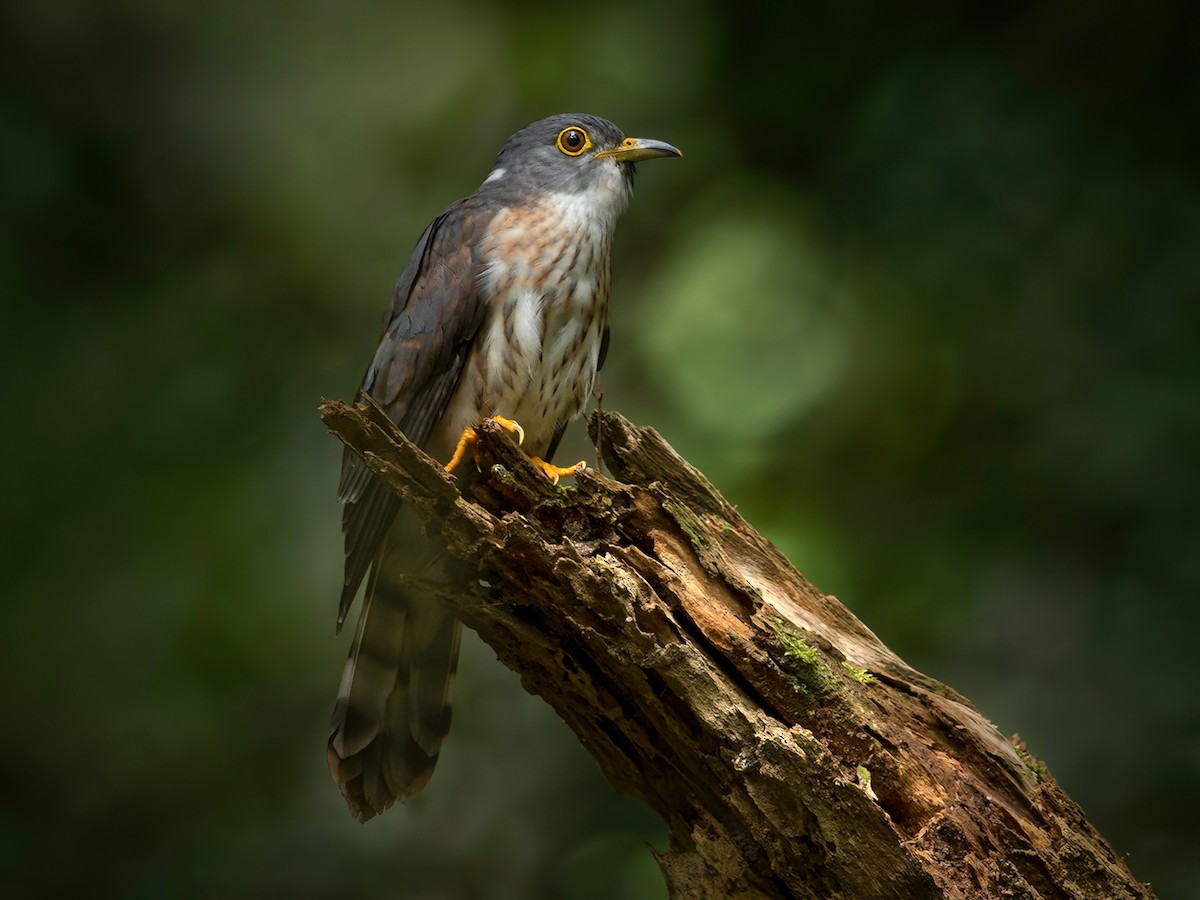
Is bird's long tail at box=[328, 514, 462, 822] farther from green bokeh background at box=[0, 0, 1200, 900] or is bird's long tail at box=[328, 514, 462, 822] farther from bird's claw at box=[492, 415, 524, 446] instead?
green bokeh background at box=[0, 0, 1200, 900]

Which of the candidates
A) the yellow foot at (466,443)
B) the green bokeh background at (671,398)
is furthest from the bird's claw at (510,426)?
the green bokeh background at (671,398)

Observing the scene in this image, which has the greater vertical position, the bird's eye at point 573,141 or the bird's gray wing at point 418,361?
the bird's eye at point 573,141

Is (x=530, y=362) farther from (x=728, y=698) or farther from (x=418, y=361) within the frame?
(x=728, y=698)

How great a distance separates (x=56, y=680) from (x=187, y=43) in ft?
8.83

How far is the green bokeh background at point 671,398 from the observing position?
368 centimetres

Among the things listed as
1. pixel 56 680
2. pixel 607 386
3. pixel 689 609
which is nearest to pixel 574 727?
pixel 689 609

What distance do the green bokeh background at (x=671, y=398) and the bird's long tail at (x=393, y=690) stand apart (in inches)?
35.8

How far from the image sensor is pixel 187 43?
178 inches

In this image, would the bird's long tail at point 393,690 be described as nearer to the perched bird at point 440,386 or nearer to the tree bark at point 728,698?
the perched bird at point 440,386

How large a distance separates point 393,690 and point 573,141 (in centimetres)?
185

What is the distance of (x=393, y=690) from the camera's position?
9.97 ft

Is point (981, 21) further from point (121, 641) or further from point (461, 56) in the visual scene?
point (121, 641)

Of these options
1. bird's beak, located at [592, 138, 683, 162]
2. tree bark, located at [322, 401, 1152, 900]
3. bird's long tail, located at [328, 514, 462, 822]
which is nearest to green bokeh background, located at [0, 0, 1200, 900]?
bird's beak, located at [592, 138, 683, 162]

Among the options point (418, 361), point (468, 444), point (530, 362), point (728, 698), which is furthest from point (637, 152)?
point (728, 698)
